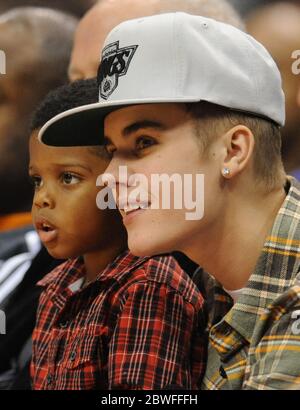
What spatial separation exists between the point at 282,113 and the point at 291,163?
14.5 inches

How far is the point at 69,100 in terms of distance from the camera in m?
1.13

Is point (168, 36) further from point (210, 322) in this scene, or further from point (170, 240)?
point (210, 322)

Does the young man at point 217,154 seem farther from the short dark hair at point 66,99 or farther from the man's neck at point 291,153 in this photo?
the man's neck at point 291,153

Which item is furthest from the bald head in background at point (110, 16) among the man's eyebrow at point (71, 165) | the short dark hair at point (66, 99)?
the man's eyebrow at point (71, 165)

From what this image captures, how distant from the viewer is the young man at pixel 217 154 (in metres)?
0.96

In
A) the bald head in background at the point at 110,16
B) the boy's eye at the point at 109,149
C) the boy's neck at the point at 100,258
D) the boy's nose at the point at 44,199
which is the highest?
the bald head in background at the point at 110,16

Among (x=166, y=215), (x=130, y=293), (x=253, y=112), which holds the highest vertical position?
(x=253, y=112)

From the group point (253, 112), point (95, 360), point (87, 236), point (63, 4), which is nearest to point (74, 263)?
point (87, 236)

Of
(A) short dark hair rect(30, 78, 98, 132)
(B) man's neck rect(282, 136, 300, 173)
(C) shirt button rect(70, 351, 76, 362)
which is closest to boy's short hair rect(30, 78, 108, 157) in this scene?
(A) short dark hair rect(30, 78, 98, 132)

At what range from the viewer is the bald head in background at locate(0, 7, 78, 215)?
1.42 m

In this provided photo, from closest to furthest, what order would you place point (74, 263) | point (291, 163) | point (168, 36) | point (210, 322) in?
1. point (168, 36)
2. point (210, 322)
3. point (74, 263)
4. point (291, 163)

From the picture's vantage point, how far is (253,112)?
1.00 meters

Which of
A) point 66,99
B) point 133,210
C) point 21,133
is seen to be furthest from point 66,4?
point 133,210

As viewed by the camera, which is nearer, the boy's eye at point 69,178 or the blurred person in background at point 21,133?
the boy's eye at point 69,178
